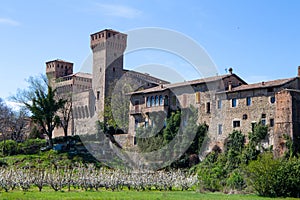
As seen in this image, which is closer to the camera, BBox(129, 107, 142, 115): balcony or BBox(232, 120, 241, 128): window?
BBox(232, 120, 241, 128): window

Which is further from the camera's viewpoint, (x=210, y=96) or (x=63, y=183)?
(x=210, y=96)

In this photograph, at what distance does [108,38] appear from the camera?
73938 millimetres

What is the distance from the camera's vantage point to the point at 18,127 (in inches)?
3019

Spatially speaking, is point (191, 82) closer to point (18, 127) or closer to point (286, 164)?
point (286, 164)

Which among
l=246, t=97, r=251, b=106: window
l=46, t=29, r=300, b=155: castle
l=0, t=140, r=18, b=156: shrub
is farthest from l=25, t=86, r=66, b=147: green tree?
l=246, t=97, r=251, b=106: window

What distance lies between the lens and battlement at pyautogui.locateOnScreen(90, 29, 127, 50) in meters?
73.8

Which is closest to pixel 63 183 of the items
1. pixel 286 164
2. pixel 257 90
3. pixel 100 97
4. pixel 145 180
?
pixel 145 180

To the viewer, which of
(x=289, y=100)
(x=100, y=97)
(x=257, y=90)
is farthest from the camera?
(x=100, y=97)

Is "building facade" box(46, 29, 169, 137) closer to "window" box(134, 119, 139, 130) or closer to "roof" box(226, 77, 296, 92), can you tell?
"window" box(134, 119, 139, 130)

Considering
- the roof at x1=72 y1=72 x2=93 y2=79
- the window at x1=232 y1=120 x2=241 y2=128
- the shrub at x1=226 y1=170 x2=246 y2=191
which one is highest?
the roof at x1=72 y1=72 x2=93 y2=79

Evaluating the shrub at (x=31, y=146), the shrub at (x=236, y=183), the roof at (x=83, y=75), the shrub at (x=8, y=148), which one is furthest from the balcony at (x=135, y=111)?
the shrub at (x=236, y=183)

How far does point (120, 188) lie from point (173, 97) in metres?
19.2

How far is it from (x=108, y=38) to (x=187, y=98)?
2263 centimetres

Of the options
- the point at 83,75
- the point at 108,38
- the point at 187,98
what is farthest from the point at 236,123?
the point at 83,75
